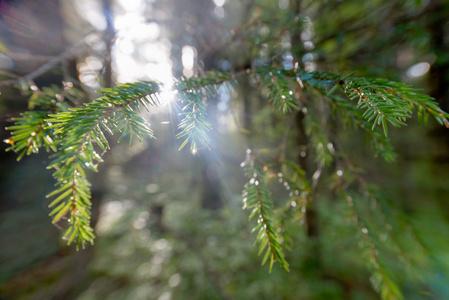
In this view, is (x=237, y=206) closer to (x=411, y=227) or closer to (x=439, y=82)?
(x=411, y=227)

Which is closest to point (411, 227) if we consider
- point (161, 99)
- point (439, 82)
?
point (161, 99)

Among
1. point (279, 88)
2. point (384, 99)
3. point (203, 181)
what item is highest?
point (279, 88)

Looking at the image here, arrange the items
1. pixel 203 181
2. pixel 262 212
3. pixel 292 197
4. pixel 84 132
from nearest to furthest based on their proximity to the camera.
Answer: pixel 84 132 < pixel 262 212 < pixel 292 197 < pixel 203 181

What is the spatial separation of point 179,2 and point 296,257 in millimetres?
4446

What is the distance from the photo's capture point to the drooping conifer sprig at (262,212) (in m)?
0.56

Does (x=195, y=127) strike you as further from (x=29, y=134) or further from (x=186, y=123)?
(x=29, y=134)

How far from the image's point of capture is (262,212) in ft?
1.98

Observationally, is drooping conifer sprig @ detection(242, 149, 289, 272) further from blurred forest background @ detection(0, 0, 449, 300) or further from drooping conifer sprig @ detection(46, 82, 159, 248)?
blurred forest background @ detection(0, 0, 449, 300)

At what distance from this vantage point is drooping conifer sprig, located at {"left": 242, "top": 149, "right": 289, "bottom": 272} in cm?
56

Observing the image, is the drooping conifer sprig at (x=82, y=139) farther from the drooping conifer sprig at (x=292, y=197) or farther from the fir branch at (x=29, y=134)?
the drooping conifer sprig at (x=292, y=197)

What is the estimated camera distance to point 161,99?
613 millimetres

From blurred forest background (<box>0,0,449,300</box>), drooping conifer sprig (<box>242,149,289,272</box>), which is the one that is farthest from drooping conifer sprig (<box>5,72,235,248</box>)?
blurred forest background (<box>0,0,449,300</box>)

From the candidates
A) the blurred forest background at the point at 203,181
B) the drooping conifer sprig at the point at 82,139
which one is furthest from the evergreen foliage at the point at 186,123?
the blurred forest background at the point at 203,181

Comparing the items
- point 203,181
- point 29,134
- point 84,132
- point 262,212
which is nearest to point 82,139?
point 84,132
